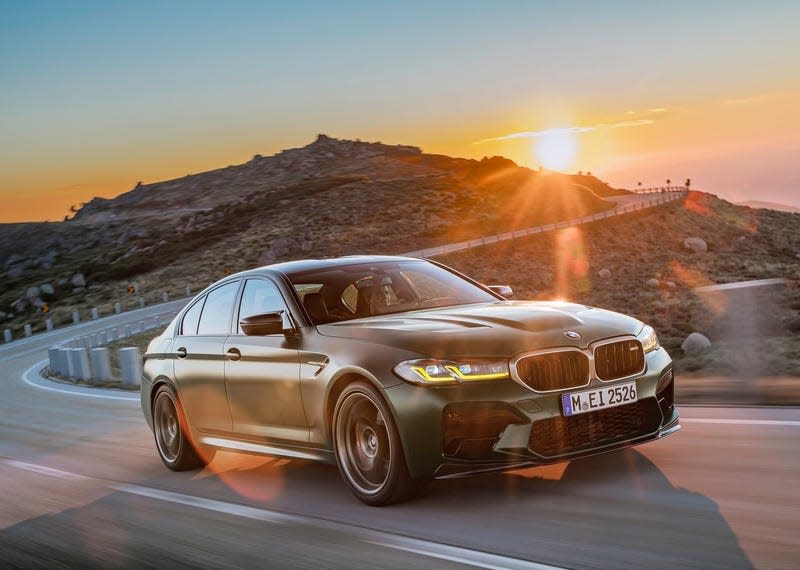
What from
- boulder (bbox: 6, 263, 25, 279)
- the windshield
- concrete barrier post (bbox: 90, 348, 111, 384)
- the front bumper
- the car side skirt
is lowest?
boulder (bbox: 6, 263, 25, 279)

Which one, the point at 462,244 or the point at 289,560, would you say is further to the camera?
the point at 462,244

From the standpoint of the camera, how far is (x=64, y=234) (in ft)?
416

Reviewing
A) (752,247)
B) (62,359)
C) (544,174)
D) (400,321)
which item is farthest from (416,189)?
(400,321)

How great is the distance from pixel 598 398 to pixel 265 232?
81.3 m

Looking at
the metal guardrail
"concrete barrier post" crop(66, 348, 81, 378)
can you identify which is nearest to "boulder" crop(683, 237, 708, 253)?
the metal guardrail

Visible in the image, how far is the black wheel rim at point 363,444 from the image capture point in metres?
6.02

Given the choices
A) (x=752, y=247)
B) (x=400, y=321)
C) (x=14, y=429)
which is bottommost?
(x=752, y=247)

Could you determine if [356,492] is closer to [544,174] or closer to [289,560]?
[289,560]

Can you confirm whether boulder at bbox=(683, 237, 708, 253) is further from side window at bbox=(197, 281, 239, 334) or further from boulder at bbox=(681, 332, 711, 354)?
side window at bbox=(197, 281, 239, 334)

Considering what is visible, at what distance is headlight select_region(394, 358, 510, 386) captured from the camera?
555cm

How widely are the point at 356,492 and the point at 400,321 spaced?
109cm

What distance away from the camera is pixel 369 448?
6.16 m

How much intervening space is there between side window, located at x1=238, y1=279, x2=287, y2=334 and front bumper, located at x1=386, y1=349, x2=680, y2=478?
1.76m

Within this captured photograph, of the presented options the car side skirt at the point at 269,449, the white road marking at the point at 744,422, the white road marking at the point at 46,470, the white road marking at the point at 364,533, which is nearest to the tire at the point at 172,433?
the car side skirt at the point at 269,449
